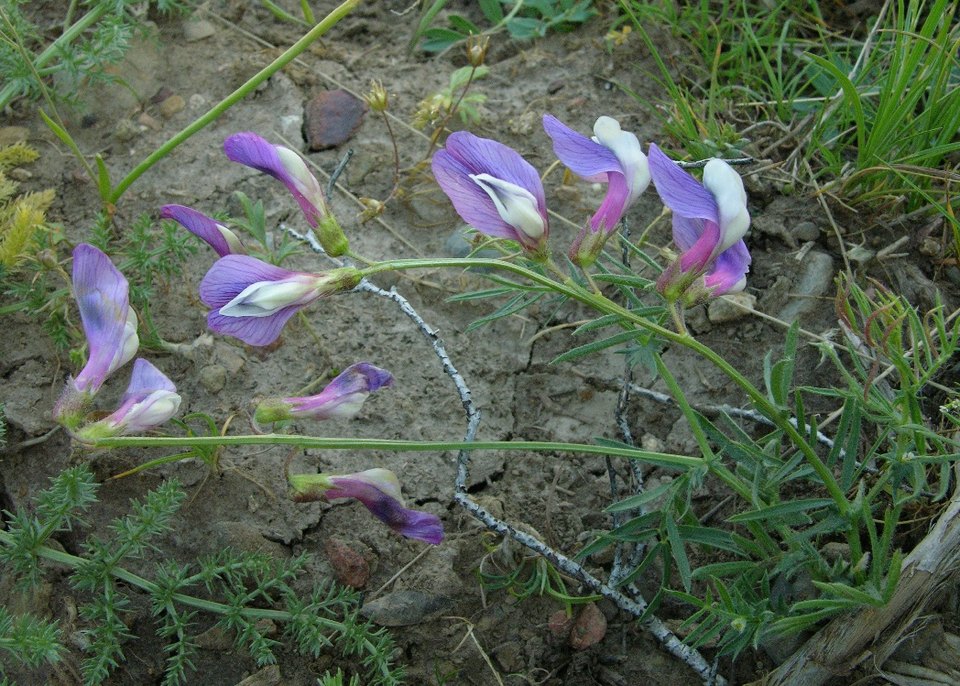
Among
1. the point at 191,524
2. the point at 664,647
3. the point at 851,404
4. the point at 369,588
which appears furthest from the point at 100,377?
the point at 851,404

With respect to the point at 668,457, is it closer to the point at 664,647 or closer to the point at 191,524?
the point at 664,647

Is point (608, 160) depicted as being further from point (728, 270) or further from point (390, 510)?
point (390, 510)

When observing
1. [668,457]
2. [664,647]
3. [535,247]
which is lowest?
[664,647]

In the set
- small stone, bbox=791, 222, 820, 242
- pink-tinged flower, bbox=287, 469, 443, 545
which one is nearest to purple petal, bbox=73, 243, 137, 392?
pink-tinged flower, bbox=287, 469, 443, 545

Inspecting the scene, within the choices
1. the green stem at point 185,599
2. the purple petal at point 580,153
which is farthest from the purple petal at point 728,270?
the green stem at point 185,599

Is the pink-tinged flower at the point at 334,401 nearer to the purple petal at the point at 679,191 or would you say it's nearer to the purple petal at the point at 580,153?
the purple petal at the point at 580,153

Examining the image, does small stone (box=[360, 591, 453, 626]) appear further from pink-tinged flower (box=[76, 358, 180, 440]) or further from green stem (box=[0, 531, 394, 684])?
pink-tinged flower (box=[76, 358, 180, 440])

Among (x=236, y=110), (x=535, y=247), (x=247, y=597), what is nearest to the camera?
(x=535, y=247)
